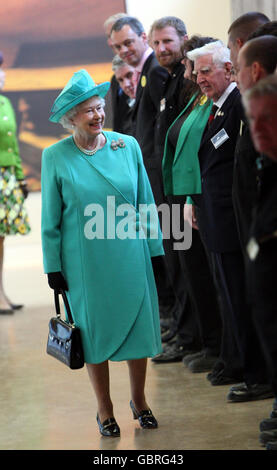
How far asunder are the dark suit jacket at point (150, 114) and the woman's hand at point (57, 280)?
2.04 meters

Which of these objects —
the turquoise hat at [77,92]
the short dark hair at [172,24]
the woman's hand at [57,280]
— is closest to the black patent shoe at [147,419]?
the woman's hand at [57,280]

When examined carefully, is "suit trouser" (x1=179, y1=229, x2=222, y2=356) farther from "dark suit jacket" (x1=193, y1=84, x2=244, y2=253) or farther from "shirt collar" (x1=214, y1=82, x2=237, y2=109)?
"shirt collar" (x1=214, y1=82, x2=237, y2=109)

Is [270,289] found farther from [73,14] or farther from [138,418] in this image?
[73,14]

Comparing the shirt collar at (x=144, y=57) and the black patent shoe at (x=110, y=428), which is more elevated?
the shirt collar at (x=144, y=57)

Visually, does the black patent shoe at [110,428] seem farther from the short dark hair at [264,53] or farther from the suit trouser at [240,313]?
the short dark hair at [264,53]

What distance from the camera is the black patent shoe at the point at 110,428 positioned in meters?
4.16

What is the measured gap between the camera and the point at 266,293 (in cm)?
298

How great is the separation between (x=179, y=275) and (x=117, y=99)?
2161 millimetres

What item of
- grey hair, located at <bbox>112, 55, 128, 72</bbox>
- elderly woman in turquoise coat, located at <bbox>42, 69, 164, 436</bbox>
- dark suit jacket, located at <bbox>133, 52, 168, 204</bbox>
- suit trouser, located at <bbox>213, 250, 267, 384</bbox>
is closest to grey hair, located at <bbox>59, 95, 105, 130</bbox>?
elderly woman in turquoise coat, located at <bbox>42, 69, 164, 436</bbox>

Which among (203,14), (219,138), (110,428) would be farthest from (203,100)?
(203,14)

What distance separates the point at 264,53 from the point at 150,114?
289 centimetres

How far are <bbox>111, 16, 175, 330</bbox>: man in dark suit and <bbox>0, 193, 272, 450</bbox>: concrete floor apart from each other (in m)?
0.99

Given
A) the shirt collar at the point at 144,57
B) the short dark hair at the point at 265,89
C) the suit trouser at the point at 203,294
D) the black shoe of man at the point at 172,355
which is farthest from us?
the shirt collar at the point at 144,57

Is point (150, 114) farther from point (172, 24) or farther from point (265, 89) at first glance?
point (265, 89)
